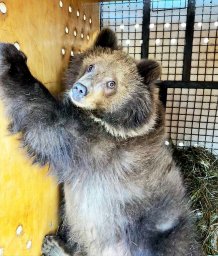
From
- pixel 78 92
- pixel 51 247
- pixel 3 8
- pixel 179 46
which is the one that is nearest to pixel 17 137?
pixel 78 92

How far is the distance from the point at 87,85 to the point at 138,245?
106 cm

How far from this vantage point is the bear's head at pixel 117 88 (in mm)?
1788

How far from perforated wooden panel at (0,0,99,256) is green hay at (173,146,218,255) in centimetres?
129

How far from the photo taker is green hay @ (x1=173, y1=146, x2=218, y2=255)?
8.67 ft

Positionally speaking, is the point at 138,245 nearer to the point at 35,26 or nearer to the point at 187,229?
the point at 187,229

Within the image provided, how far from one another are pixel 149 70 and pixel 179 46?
146 cm

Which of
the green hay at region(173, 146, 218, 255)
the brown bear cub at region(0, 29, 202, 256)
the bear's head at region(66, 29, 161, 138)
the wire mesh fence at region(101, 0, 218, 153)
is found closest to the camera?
Result: the brown bear cub at region(0, 29, 202, 256)

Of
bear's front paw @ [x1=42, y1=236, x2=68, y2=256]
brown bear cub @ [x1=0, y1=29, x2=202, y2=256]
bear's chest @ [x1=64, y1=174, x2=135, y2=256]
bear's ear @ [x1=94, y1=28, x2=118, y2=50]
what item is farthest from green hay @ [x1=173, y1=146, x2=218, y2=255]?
bear's ear @ [x1=94, y1=28, x2=118, y2=50]

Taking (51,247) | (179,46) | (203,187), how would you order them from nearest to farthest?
(51,247) → (203,187) → (179,46)

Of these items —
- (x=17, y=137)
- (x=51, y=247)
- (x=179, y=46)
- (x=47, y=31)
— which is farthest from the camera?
(x=179, y=46)

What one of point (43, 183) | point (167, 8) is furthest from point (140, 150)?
point (167, 8)

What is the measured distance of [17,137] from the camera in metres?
1.60

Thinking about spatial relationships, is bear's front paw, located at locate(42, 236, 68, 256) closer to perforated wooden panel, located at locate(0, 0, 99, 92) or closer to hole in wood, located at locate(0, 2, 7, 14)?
perforated wooden panel, located at locate(0, 0, 99, 92)

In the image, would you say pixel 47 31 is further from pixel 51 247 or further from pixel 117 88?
pixel 51 247
